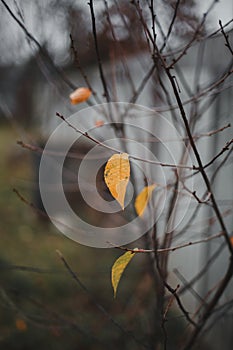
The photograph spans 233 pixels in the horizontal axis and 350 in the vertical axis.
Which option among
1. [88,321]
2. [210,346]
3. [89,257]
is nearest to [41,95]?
[89,257]

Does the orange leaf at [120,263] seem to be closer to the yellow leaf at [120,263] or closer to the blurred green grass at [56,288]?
the yellow leaf at [120,263]

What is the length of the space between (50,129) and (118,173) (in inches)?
99.6

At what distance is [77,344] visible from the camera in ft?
6.31

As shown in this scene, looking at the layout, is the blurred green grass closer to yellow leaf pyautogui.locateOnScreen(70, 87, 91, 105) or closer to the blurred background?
the blurred background

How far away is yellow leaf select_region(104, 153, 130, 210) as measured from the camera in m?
0.62

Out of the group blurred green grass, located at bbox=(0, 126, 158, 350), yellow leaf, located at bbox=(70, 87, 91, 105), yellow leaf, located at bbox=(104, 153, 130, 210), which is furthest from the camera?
blurred green grass, located at bbox=(0, 126, 158, 350)

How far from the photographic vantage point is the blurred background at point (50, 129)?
3.45ft

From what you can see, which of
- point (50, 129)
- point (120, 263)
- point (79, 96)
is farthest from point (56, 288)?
point (120, 263)

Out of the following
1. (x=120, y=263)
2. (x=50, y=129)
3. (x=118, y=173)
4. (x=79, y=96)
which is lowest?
(x=120, y=263)

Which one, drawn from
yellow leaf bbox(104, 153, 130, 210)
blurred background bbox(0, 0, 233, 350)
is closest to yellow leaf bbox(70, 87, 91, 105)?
blurred background bbox(0, 0, 233, 350)

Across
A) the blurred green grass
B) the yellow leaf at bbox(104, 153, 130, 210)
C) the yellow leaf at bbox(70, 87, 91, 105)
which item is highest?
the yellow leaf at bbox(70, 87, 91, 105)

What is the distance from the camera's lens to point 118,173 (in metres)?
0.62

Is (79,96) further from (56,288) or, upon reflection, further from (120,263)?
(56,288)

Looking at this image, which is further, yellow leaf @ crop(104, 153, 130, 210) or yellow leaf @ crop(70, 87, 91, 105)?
yellow leaf @ crop(70, 87, 91, 105)
